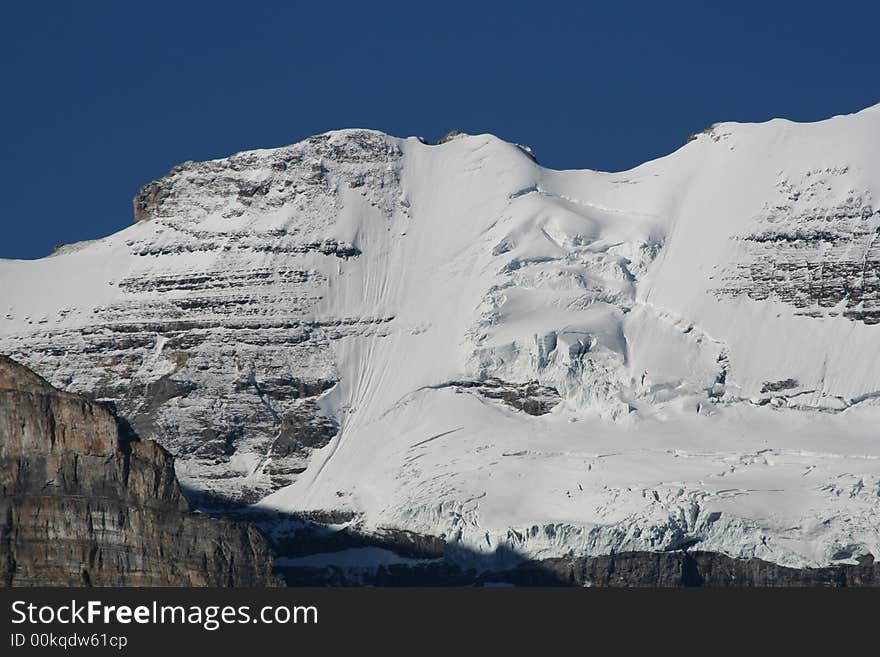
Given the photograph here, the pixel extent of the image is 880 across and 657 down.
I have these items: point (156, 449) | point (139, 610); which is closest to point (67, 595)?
point (139, 610)

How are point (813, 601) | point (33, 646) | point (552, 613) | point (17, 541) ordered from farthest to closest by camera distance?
point (17, 541)
point (813, 601)
point (552, 613)
point (33, 646)

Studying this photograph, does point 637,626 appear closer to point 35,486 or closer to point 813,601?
point 813,601

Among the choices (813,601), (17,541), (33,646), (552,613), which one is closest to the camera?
(33,646)

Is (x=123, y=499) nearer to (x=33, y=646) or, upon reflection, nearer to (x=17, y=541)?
(x=17, y=541)

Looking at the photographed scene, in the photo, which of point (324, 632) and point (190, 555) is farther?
point (190, 555)

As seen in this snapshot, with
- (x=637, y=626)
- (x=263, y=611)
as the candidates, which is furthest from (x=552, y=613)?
(x=263, y=611)

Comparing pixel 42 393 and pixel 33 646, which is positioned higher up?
pixel 42 393
